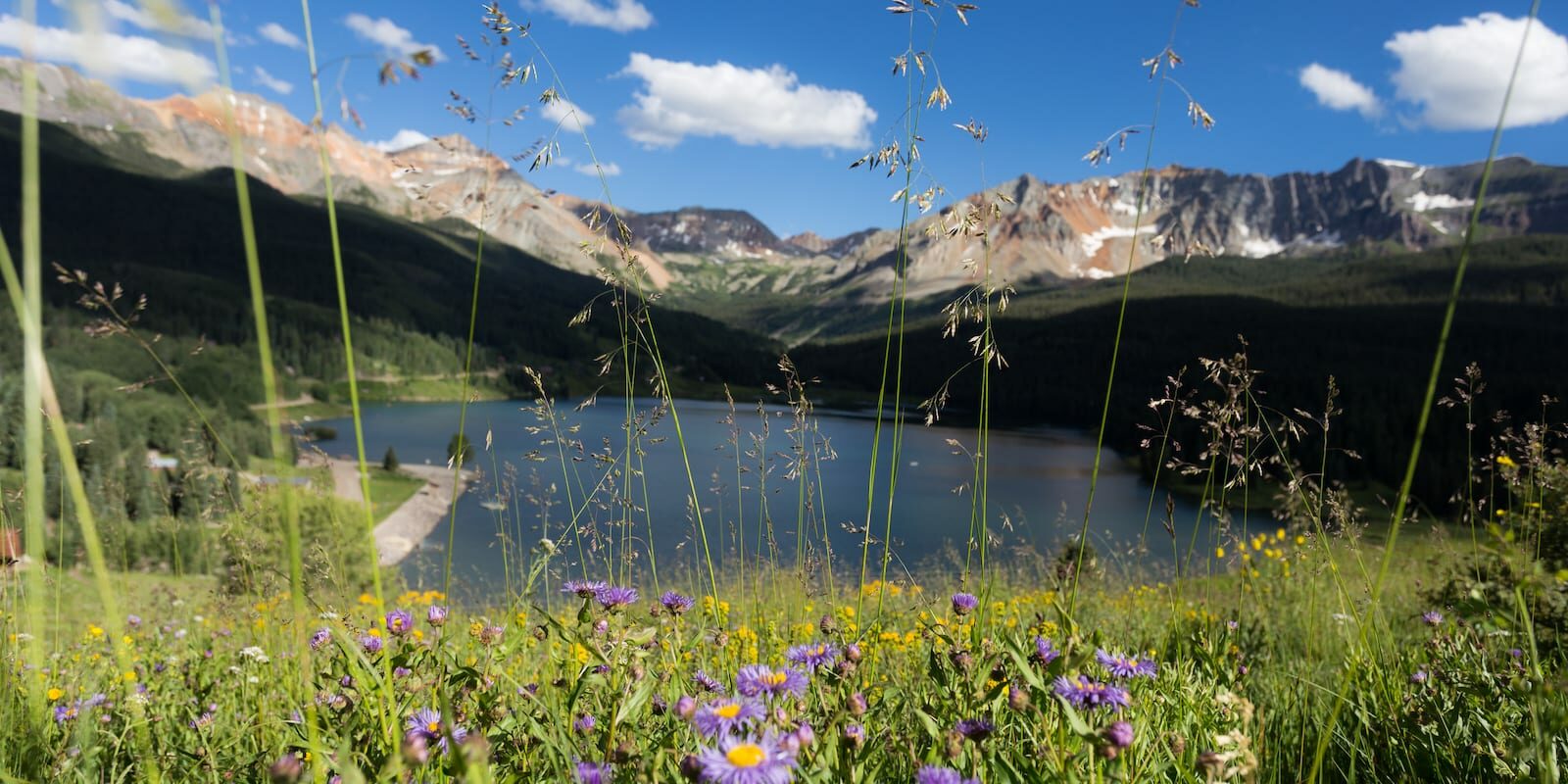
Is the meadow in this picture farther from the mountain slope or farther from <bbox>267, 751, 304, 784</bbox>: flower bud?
the mountain slope

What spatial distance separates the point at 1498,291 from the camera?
13588 cm

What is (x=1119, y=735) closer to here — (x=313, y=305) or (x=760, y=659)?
(x=760, y=659)

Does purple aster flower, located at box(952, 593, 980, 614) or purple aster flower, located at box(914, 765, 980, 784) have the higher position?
purple aster flower, located at box(952, 593, 980, 614)

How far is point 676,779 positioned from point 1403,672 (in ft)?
7.93

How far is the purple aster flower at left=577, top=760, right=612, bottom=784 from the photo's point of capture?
3.79 feet

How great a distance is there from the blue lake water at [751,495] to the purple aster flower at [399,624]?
0.76 meters

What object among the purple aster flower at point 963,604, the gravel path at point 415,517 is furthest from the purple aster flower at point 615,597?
the gravel path at point 415,517

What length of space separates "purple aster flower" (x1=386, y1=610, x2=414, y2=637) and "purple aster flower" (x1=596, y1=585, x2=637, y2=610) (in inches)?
18.5

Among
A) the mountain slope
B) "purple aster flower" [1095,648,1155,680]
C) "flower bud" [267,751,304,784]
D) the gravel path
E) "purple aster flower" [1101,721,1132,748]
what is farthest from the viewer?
the mountain slope

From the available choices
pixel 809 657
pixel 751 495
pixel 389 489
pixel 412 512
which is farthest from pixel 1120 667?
pixel 389 489

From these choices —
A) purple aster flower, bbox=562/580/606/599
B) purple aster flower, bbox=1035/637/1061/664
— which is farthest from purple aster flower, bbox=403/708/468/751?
purple aster flower, bbox=1035/637/1061/664

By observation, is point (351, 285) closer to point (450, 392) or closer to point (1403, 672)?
point (450, 392)

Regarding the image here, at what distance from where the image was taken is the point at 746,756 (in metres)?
1.04

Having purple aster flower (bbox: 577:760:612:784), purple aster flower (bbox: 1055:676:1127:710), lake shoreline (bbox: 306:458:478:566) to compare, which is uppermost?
purple aster flower (bbox: 1055:676:1127:710)
